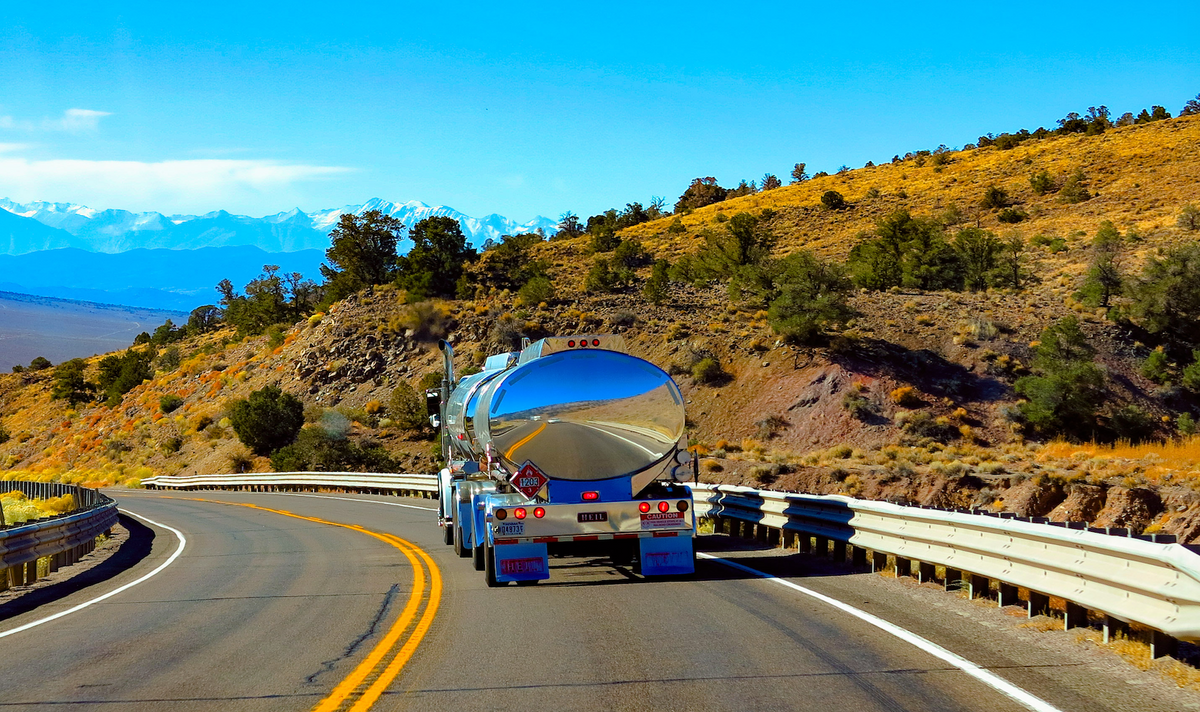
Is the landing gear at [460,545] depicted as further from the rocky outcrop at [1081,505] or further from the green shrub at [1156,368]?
the green shrub at [1156,368]

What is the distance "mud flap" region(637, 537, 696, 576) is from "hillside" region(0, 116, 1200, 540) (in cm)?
1065

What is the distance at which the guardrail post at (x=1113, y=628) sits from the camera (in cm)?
754

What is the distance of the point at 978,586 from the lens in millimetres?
9812

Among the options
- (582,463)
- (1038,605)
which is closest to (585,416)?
(582,463)

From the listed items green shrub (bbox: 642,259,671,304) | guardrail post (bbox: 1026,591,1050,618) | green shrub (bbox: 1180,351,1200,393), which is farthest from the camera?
green shrub (bbox: 642,259,671,304)

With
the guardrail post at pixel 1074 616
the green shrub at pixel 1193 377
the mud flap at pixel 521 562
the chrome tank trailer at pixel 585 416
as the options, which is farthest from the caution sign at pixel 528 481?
the green shrub at pixel 1193 377

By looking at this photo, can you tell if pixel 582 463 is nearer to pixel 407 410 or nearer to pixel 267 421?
pixel 407 410

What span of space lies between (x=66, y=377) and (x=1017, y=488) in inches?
3238

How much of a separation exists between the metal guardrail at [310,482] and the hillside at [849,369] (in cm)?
401

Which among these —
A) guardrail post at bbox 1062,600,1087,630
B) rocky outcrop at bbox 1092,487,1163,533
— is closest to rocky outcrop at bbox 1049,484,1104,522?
rocky outcrop at bbox 1092,487,1163,533

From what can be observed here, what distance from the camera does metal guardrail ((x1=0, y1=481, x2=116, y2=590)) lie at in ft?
42.0

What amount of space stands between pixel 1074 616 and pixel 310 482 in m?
35.1

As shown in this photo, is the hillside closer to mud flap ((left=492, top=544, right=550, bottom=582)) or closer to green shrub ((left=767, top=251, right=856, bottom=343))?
green shrub ((left=767, top=251, right=856, bottom=343))

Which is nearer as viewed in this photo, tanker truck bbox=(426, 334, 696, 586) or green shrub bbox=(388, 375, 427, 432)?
tanker truck bbox=(426, 334, 696, 586)
